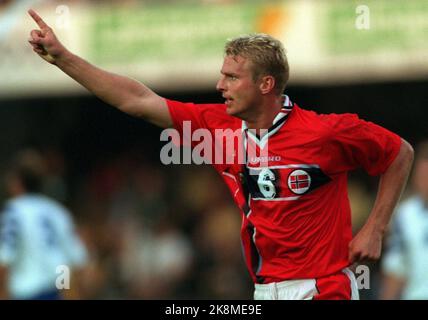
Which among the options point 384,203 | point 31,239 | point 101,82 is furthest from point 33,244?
point 384,203

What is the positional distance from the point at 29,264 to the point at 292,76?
552cm

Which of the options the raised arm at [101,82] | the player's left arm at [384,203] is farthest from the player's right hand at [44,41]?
the player's left arm at [384,203]

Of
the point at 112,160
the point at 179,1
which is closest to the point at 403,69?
the point at 179,1

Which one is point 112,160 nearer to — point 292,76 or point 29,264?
point 292,76

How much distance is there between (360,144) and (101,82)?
1542mm

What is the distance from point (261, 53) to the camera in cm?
619

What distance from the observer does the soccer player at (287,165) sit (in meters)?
6.05

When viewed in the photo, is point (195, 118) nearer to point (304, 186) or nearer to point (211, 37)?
point (304, 186)

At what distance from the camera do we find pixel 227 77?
20.2 ft

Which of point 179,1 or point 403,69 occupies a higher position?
point 179,1

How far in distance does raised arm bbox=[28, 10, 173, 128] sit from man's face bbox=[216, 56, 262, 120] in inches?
15.2

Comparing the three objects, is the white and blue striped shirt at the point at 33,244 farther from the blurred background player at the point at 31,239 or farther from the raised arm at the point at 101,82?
the raised arm at the point at 101,82

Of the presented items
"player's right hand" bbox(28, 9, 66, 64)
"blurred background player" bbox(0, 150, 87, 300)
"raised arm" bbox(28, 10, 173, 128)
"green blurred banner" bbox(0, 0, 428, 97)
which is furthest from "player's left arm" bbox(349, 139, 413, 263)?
"green blurred banner" bbox(0, 0, 428, 97)

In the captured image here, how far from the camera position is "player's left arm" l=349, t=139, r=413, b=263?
19.7 ft
